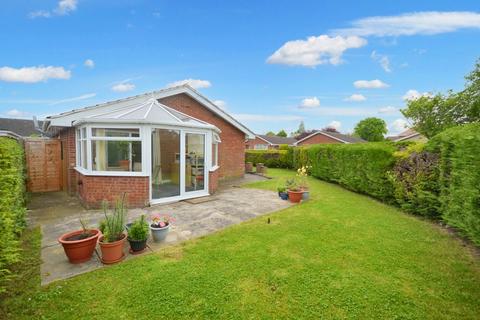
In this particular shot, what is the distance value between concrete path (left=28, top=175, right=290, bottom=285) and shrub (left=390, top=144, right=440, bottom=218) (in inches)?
153

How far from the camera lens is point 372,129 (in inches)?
2322

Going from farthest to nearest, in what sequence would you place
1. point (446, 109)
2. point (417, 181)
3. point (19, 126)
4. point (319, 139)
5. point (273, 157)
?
point (319, 139) < point (19, 126) < point (446, 109) < point (273, 157) < point (417, 181)

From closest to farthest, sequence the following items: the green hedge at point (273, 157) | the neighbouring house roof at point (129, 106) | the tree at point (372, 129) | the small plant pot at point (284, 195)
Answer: the neighbouring house roof at point (129, 106)
the small plant pot at point (284, 195)
the green hedge at point (273, 157)
the tree at point (372, 129)

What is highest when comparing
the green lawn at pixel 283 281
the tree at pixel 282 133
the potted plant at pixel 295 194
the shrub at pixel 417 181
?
the tree at pixel 282 133

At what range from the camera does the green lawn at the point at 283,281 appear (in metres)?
3.02

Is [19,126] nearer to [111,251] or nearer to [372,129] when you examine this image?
[111,251]

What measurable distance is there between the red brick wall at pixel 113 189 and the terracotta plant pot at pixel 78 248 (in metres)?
3.46

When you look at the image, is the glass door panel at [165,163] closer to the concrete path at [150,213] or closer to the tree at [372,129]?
the concrete path at [150,213]

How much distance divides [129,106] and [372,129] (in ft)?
205

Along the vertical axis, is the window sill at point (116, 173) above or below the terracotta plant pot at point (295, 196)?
above

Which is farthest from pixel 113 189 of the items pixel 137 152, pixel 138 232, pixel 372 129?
pixel 372 129

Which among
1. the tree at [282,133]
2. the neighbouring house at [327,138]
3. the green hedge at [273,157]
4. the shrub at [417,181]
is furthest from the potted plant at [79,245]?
the tree at [282,133]

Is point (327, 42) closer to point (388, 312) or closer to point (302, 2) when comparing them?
point (302, 2)

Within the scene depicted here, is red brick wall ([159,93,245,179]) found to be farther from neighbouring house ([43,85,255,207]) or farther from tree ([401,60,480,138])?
tree ([401,60,480,138])
